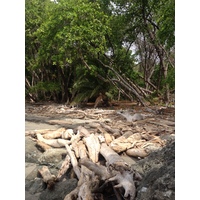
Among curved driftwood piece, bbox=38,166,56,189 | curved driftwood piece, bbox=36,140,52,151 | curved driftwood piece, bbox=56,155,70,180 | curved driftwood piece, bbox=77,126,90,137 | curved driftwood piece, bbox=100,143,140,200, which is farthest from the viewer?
curved driftwood piece, bbox=77,126,90,137

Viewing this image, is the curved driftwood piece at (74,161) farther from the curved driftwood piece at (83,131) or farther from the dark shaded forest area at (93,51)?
the dark shaded forest area at (93,51)

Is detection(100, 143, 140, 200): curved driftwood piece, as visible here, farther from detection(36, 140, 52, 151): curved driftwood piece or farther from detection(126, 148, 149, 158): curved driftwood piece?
detection(36, 140, 52, 151): curved driftwood piece

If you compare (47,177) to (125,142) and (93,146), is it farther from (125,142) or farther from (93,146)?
(125,142)

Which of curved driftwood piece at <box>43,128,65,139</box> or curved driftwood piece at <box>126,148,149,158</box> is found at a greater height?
curved driftwood piece at <box>43,128,65,139</box>

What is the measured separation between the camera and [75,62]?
20.4 ft

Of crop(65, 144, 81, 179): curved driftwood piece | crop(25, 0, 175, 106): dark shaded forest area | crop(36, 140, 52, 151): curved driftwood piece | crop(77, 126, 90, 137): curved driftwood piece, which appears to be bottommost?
crop(65, 144, 81, 179): curved driftwood piece

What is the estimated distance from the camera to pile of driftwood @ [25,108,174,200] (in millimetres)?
2240

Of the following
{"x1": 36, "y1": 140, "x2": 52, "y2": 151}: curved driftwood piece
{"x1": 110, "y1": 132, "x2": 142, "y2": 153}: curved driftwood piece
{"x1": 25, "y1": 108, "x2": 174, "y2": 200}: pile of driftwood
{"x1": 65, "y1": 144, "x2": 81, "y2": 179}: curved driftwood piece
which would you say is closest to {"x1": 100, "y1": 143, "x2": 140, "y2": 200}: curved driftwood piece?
{"x1": 25, "y1": 108, "x2": 174, "y2": 200}: pile of driftwood

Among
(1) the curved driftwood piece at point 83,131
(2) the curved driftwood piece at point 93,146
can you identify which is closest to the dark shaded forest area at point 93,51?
(1) the curved driftwood piece at point 83,131

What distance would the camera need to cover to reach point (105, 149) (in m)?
2.93

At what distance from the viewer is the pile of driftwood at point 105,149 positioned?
2.24 m

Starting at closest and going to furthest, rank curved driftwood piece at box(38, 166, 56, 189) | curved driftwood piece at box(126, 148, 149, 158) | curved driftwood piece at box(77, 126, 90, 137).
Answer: curved driftwood piece at box(38, 166, 56, 189) → curved driftwood piece at box(126, 148, 149, 158) → curved driftwood piece at box(77, 126, 90, 137)
